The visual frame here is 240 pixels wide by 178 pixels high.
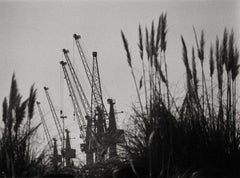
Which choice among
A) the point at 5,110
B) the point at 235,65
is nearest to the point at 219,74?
the point at 235,65

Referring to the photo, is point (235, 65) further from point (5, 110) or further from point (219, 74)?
point (5, 110)

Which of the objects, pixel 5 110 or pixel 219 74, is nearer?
pixel 5 110

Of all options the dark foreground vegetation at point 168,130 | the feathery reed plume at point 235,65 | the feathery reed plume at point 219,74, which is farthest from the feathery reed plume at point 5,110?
the feathery reed plume at point 235,65

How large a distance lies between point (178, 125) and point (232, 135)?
0.47 metres

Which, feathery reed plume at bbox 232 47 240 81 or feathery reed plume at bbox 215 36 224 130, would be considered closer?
feathery reed plume at bbox 232 47 240 81

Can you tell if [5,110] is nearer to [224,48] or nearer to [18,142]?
[18,142]

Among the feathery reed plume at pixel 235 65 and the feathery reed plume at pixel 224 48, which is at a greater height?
the feathery reed plume at pixel 224 48

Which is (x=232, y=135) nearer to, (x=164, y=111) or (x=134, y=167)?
(x=164, y=111)

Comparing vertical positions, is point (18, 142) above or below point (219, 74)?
below

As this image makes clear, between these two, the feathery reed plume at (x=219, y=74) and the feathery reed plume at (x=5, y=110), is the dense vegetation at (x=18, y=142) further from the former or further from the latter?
the feathery reed plume at (x=219, y=74)

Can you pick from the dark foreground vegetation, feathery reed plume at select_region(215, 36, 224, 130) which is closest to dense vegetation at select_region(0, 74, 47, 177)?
the dark foreground vegetation

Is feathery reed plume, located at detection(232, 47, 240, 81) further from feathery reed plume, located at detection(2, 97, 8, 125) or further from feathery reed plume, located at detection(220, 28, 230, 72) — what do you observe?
feathery reed plume, located at detection(2, 97, 8, 125)

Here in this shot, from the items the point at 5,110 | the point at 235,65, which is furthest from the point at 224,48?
the point at 5,110

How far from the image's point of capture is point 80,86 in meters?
47.3
